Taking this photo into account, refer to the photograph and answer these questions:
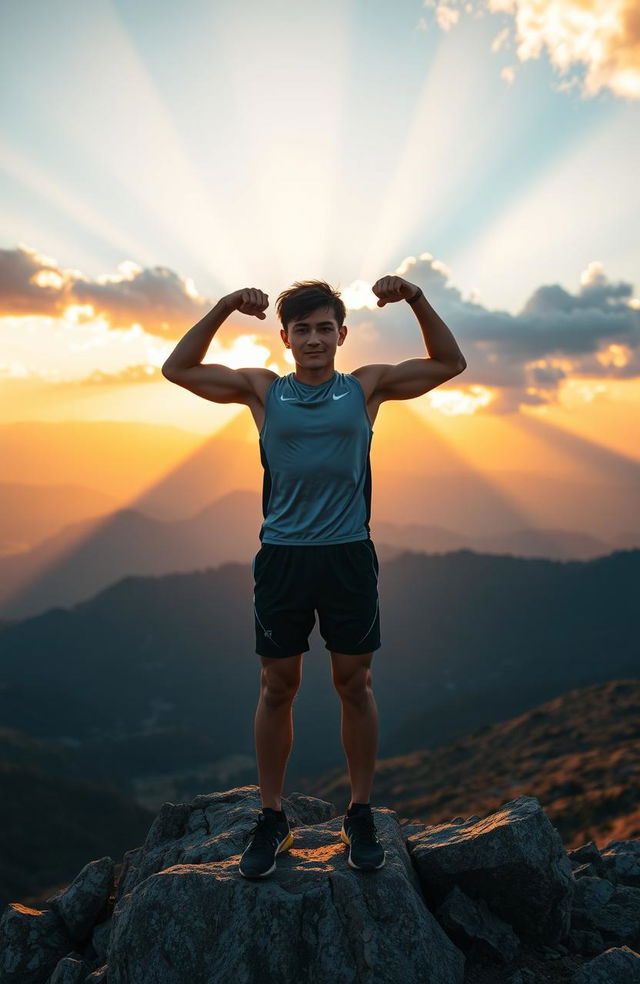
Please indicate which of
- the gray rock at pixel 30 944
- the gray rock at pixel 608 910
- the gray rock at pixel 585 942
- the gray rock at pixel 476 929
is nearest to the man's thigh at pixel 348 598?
the gray rock at pixel 476 929

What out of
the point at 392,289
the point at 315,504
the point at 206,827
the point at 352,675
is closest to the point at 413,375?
the point at 392,289

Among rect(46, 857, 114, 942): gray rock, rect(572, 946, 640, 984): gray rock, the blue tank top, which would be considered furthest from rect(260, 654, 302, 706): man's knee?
rect(572, 946, 640, 984): gray rock

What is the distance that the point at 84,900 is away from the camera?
20.5 ft

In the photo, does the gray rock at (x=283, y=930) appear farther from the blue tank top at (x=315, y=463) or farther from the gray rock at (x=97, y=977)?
the blue tank top at (x=315, y=463)

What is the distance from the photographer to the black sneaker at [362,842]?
4.84m

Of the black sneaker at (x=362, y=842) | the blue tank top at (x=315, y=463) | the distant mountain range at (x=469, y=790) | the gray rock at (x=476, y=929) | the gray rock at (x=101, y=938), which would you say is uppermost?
the blue tank top at (x=315, y=463)

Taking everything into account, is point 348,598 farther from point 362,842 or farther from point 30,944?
point 30,944

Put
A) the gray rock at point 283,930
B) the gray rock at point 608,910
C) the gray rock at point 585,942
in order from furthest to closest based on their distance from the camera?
1. the gray rock at point 608,910
2. the gray rock at point 585,942
3. the gray rock at point 283,930

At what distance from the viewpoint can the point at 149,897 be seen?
473 cm

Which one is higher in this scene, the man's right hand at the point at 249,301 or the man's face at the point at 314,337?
the man's right hand at the point at 249,301

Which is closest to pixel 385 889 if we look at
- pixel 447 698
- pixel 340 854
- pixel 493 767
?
pixel 340 854

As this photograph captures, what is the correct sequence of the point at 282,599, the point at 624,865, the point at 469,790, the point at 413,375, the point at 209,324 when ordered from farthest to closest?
the point at 469,790 < the point at 624,865 < the point at 413,375 < the point at 209,324 < the point at 282,599

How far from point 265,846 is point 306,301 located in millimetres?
4116

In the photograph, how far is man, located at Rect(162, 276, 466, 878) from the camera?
4.84 m
